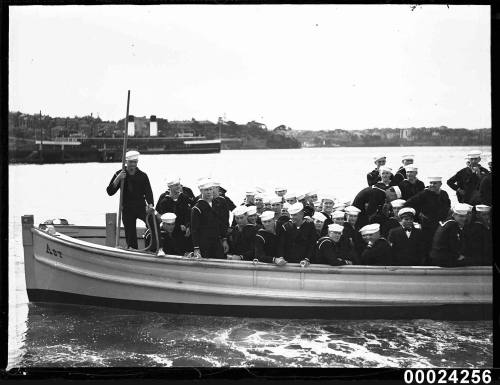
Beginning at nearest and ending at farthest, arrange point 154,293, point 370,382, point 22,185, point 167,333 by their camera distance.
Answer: point 370,382, point 22,185, point 167,333, point 154,293

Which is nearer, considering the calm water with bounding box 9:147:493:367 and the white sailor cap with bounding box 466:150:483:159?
the calm water with bounding box 9:147:493:367

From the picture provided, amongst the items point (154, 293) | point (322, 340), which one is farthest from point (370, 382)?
point (154, 293)

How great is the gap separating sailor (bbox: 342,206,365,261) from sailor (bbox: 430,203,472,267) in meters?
0.70

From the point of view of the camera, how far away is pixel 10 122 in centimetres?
542

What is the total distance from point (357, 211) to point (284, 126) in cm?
113

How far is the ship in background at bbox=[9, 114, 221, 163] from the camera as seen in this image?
621 cm

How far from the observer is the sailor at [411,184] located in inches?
269

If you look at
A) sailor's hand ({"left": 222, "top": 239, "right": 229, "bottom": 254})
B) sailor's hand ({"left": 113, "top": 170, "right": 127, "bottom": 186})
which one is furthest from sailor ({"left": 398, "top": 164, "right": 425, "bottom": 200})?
sailor's hand ({"left": 113, "top": 170, "right": 127, "bottom": 186})

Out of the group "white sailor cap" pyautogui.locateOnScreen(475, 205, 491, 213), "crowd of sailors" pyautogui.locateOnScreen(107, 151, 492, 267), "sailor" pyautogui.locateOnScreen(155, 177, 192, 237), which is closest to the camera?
"white sailor cap" pyautogui.locateOnScreen(475, 205, 491, 213)

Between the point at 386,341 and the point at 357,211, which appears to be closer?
the point at 386,341

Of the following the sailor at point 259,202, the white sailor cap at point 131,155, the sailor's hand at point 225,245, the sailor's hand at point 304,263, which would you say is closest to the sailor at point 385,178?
the sailor at point 259,202

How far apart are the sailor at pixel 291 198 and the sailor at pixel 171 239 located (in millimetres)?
1138

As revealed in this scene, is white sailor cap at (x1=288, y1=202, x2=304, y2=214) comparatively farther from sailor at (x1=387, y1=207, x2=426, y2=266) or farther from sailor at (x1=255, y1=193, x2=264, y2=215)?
sailor at (x1=387, y1=207, x2=426, y2=266)

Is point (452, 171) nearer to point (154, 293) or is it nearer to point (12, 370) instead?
point (154, 293)
